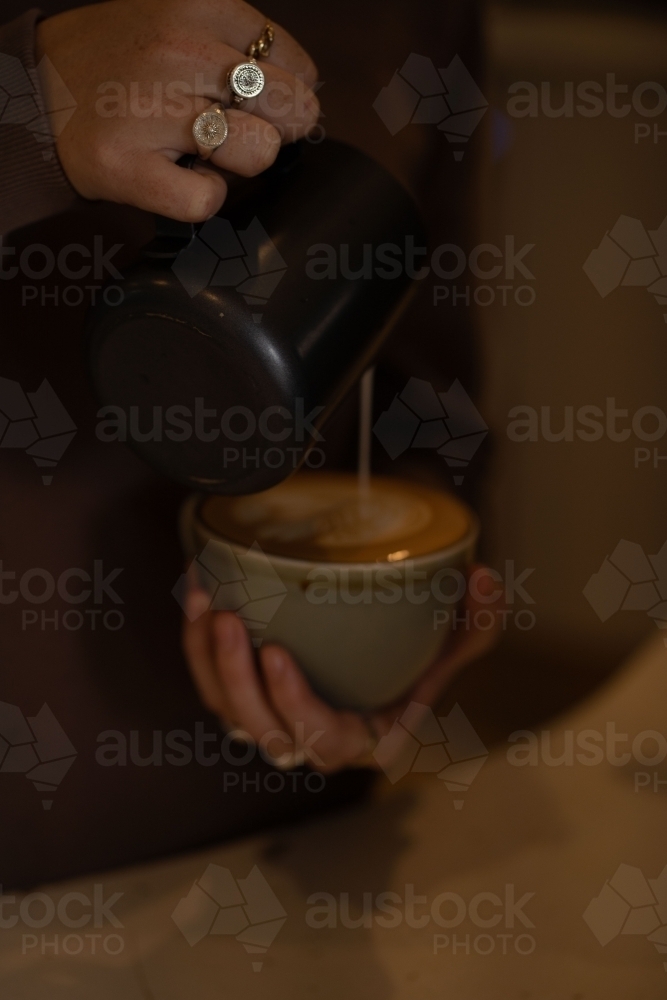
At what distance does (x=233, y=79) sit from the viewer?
390 mm

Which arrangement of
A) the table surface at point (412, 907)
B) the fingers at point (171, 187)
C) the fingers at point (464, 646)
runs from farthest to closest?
the fingers at point (464, 646) → the table surface at point (412, 907) → the fingers at point (171, 187)

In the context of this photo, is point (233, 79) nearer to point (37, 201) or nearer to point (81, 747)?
point (37, 201)

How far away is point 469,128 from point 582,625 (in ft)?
→ 1.68

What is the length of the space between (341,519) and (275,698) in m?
0.14

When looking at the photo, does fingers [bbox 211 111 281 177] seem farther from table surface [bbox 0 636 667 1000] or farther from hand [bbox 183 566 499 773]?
table surface [bbox 0 636 667 1000]

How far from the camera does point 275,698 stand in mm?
546

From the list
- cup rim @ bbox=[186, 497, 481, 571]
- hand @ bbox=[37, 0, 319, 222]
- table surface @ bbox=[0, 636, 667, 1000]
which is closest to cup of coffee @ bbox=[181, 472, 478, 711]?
cup rim @ bbox=[186, 497, 481, 571]

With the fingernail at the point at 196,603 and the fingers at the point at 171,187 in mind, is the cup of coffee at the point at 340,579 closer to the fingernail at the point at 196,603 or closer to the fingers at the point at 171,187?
the fingernail at the point at 196,603

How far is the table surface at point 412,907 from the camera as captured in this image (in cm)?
48

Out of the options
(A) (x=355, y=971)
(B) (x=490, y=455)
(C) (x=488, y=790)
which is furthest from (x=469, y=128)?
(A) (x=355, y=971)

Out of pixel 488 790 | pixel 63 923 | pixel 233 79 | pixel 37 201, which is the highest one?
pixel 233 79

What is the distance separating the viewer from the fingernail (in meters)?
0.56

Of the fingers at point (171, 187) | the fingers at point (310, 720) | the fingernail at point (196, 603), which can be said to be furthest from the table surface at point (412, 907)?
the fingers at point (171, 187)

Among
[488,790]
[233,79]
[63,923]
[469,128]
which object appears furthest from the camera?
[469,128]
